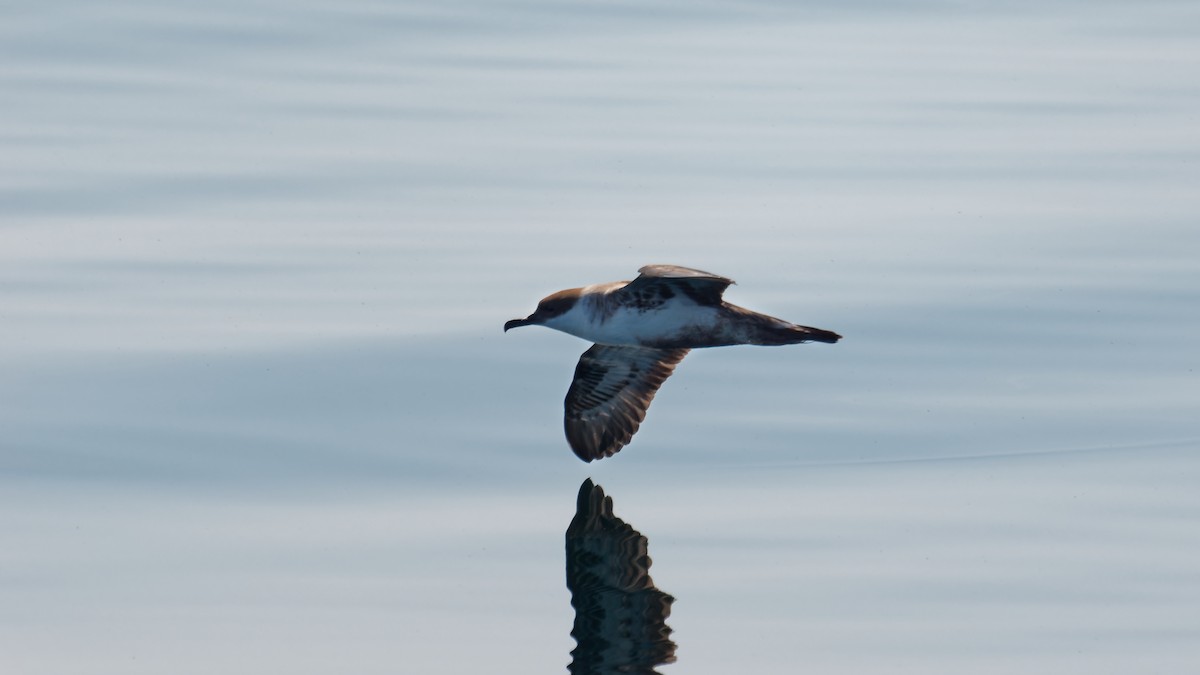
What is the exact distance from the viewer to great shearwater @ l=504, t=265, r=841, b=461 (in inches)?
380

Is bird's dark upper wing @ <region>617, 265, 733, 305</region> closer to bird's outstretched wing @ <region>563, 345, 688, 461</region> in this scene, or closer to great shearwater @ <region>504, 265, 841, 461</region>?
great shearwater @ <region>504, 265, 841, 461</region>

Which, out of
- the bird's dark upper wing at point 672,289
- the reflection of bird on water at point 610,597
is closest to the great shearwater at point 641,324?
the bird's dark upper wing at point 672,289

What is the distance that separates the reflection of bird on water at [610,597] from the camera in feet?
25.8

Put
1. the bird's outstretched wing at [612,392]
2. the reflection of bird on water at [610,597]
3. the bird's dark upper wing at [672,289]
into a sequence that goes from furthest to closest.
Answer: the bird's outstretched wing at [612,392] < the bird's dark upper wing at [672,289] < the reflection of bird on water at [610,597]

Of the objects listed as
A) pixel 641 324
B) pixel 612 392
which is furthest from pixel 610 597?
pixel 612 392

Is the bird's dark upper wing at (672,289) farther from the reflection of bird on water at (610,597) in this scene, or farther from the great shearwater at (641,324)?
the reflection of bird on water at (610,597)

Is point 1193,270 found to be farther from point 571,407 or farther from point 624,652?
point 624,652

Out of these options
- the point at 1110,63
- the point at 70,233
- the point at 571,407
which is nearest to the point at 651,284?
the point at 571,407

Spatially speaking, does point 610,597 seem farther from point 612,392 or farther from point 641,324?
point 612,392

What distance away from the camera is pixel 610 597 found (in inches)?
341

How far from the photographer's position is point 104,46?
17891 mm

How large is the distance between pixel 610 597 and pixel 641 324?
165 cm

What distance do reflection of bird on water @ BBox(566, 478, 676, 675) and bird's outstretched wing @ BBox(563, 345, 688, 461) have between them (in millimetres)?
550

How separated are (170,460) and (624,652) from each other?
3.17 m
